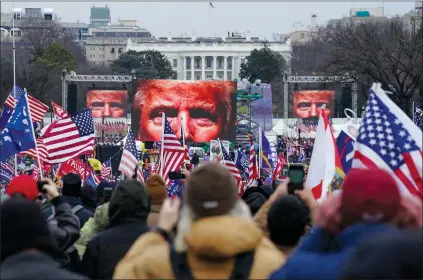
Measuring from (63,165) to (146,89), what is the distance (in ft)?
137

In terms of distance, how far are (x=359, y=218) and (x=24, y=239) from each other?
131 centimetres

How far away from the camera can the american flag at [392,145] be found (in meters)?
6.47

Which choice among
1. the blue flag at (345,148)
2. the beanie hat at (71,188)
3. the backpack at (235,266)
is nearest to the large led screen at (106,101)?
the blue flag at (345,148)

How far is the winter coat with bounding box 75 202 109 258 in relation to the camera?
722 cm

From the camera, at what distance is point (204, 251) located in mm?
4359

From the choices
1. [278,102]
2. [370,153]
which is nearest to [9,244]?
[370,153]

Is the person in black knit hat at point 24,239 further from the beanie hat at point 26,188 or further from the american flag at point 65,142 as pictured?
the american flag at point 65,142

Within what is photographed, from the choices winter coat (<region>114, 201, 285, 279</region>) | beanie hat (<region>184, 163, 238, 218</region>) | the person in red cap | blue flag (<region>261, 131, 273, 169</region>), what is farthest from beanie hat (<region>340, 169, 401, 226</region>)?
blue flag (<region>261, 131, 273, 169</region>)

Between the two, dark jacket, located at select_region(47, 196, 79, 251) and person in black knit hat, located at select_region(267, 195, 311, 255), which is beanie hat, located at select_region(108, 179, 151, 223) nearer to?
dark jacket, located at select_region(47, 196, 79, 251)

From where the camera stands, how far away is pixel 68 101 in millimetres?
62062

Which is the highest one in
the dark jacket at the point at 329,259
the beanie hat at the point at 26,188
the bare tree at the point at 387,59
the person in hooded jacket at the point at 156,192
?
the bare tree at the point at 387,59

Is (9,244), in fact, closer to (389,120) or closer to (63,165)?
(389,120)

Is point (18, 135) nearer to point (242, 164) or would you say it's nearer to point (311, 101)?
point (242, 164)

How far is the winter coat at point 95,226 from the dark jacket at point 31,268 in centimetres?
252
